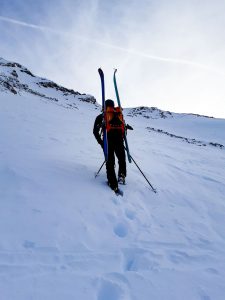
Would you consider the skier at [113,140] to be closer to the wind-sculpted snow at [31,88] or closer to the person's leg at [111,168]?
the person's leg at [111,168]

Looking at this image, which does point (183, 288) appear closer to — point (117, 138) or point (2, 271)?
point (2, 271)

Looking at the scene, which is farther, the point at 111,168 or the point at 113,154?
the point at 113,154

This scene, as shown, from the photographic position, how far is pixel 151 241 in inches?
185

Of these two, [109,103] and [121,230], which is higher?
[109,103]

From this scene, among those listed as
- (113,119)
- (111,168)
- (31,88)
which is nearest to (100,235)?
(111,168)

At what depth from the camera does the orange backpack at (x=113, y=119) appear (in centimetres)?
707

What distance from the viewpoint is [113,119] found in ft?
23.3

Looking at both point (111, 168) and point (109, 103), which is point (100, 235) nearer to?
point (111, 168)

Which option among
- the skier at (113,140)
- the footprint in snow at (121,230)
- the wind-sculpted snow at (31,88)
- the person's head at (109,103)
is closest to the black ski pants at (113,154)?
the skier at (113,140)

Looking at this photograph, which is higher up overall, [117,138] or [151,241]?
[117,138]

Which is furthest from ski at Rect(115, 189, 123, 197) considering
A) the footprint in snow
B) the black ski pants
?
the footprint in snow

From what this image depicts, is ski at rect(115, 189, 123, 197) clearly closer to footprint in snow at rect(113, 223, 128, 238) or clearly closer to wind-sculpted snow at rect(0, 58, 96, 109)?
footprint in snow at rect(113, 223, 128, 238)

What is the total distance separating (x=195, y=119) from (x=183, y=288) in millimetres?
56069

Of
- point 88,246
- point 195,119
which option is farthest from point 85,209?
point 195,119
